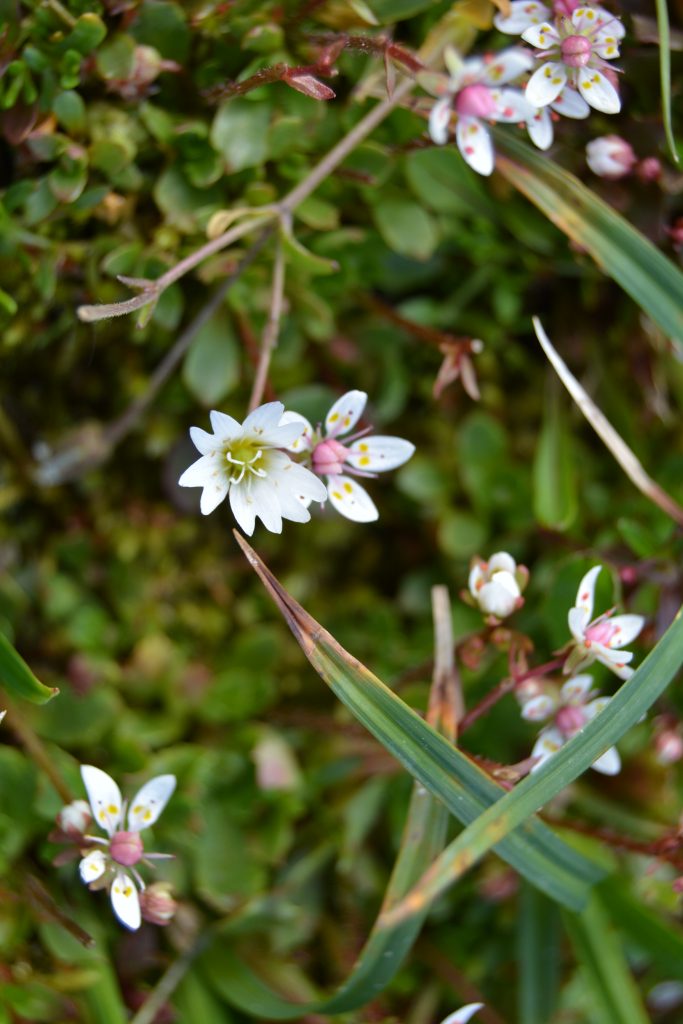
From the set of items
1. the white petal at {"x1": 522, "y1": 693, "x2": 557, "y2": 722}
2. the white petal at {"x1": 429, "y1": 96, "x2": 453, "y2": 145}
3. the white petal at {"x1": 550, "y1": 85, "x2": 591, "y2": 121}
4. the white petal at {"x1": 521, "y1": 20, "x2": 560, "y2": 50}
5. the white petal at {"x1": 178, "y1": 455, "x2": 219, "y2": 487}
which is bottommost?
the white petal at {"x1": 522, "y1": 693, "x2": 557, "y2": 722}

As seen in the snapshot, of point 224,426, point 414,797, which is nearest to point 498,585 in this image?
point 414,797

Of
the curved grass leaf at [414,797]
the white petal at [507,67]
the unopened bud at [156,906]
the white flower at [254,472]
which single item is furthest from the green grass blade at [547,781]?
the white petal at [507,67]

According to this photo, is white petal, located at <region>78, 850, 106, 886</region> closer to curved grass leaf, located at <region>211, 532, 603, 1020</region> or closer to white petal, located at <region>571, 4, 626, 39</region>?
curved grass leaf, located at <region>211, 532, 603, 1020</region>

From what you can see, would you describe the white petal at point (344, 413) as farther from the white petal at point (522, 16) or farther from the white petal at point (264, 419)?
the white petal at point (522, 16)

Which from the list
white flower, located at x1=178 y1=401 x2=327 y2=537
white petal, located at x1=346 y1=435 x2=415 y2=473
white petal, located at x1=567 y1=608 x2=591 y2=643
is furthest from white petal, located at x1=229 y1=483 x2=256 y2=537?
white petal, located at x1=567 y1=608 x2=591 y2=643

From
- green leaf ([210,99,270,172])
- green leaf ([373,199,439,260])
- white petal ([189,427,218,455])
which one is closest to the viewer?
white petal ([189,427,218,455])

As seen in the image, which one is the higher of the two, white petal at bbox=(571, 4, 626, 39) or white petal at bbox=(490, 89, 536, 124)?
white petal at bbox=(571, 4, 626, 39)

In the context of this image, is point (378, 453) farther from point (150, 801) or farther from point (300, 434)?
point (150, 801)
